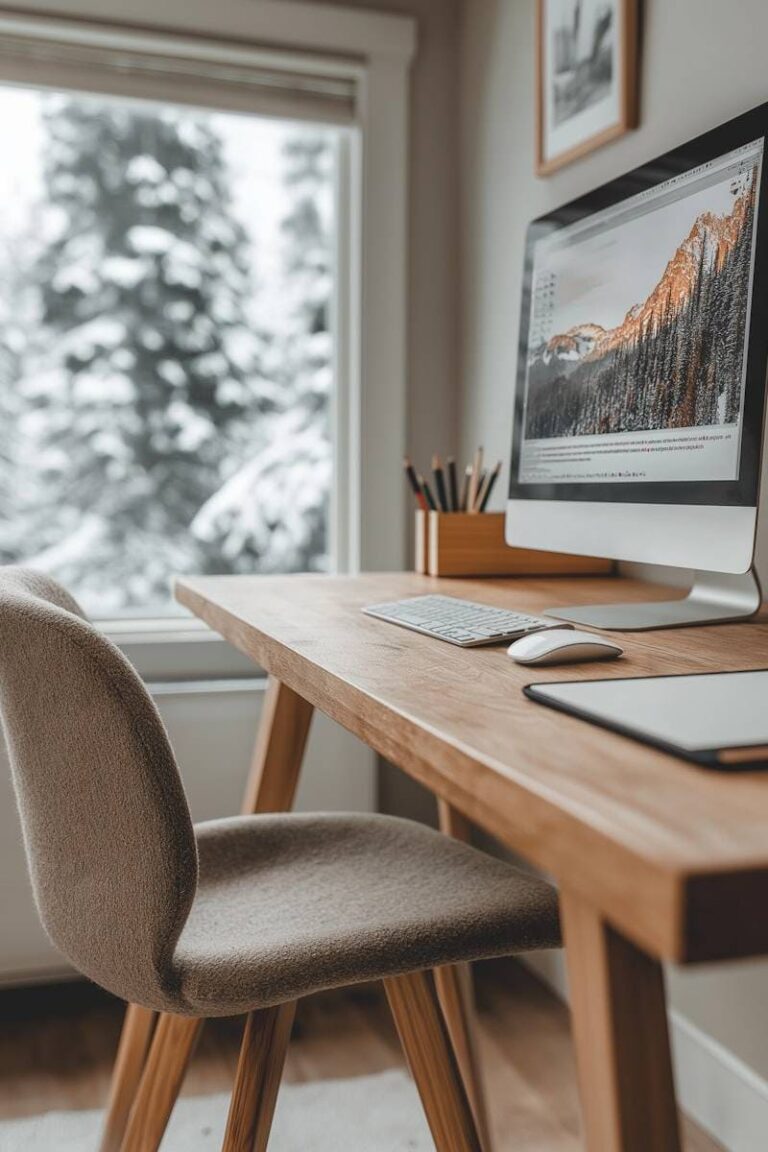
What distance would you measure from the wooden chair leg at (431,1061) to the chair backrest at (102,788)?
237 millimetres

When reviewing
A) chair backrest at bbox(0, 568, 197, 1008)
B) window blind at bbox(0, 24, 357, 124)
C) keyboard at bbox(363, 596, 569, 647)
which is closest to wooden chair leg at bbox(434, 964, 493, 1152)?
keyboard at bbox(363, 596, 569, 647)

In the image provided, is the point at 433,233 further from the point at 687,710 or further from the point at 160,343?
the point at 687,710

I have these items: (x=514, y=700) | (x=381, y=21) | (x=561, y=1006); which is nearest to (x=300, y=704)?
(x=514, y=700)

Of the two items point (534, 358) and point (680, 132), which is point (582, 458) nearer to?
point (534, 358)

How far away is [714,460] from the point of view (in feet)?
3.55

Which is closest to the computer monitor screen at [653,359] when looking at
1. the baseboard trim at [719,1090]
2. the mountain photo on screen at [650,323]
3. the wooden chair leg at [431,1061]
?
the mountain photo on screen at [650,323]

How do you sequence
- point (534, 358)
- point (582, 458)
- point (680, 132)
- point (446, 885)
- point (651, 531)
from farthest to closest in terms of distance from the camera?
point (680, 132)
point (534, 358)
point (582, 458)
point (651, 531)
point (446, 885)

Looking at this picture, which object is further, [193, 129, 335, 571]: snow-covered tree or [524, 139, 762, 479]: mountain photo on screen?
[193, 129, 335, 571]: snow-covered tree

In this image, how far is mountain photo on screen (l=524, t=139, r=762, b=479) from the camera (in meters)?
1.08

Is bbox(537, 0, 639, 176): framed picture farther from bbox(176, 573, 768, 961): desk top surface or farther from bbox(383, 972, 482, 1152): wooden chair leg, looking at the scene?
bbox(383, 972, 482, 1152): wooden chair leg

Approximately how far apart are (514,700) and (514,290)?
4.89 feet

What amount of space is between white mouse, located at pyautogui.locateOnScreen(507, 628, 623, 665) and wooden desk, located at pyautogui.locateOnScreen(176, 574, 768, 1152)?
0.05ft

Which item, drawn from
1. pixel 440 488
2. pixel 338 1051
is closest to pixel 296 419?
pixel 440 488

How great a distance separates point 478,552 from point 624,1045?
4.09 ft
